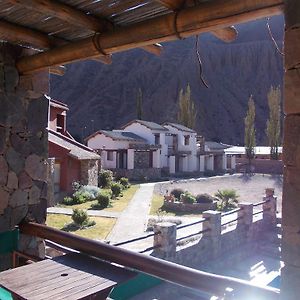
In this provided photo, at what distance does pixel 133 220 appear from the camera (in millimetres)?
15438

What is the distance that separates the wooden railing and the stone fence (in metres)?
6.51

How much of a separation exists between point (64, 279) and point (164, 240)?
7.27 meters

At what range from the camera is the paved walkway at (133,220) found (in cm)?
1274

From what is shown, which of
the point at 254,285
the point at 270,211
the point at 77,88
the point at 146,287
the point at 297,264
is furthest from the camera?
the point at 77,88

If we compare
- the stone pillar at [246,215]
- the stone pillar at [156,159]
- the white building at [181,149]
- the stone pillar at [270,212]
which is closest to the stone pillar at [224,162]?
the white building at [181,149]

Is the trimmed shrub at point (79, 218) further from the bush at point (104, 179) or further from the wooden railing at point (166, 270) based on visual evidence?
the wooden railing at point (166, 270)

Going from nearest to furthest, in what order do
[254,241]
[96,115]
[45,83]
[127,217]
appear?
1. [45,83]
2. [254,241]
3. [127,217]
4. [96,115]

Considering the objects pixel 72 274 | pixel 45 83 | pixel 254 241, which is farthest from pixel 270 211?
pixel 72 274

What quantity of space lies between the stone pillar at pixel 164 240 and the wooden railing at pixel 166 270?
6.33 metres

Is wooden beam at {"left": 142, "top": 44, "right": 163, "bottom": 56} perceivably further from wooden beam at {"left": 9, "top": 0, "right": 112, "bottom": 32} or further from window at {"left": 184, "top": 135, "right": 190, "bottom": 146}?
window at {"left": 184, "top": 135, "right": 190, "bottom": 146}

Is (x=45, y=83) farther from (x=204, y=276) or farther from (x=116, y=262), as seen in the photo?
(x=204, y=276)

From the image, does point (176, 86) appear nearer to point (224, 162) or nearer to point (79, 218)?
point (224, 162)

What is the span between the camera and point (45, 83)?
4277 mm

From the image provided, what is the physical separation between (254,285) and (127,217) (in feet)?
46.6
